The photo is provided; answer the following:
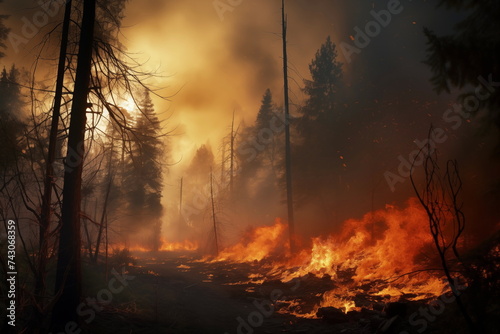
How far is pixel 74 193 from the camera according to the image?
6.16 meters

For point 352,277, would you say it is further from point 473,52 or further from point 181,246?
point 181,246

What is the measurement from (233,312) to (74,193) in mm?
7513

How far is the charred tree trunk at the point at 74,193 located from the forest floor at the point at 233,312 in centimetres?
76

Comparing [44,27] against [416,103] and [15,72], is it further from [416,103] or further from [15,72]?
[15,72]

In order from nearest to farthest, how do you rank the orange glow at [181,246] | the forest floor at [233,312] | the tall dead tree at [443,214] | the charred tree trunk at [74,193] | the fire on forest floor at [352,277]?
the tall dead tree at [443,214] < the charred tree trunk at [74,193] < the forest floor at [233,312] < the fire on forest floor at [352,277] < the orange glow at [181,246]

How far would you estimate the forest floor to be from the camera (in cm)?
761

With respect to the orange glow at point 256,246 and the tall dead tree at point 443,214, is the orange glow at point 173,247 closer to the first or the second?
the orange glow at point 256,246

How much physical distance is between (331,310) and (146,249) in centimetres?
3387

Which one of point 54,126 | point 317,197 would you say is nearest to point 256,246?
point 317,197

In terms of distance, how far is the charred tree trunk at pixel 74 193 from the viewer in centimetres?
589

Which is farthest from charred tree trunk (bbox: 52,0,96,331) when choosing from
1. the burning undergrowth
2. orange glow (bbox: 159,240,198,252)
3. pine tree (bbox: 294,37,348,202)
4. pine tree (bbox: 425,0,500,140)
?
orange glow (bbox: 159,240,198,252)

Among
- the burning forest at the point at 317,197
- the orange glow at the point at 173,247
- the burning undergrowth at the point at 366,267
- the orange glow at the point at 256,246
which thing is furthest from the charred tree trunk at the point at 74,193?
the orange glow at the point at 173,247

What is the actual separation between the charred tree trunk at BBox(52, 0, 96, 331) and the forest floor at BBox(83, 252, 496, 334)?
0.76m

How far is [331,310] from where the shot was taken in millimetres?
9281
